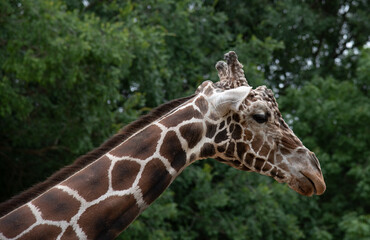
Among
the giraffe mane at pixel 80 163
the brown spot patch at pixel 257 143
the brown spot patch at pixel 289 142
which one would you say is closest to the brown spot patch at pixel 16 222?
the giraffe mane at pixel 80 163

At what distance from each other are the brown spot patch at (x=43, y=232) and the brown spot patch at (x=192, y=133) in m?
1.00

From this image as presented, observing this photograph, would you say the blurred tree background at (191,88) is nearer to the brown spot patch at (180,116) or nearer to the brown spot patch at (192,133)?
the brown spot patch at (180,116)

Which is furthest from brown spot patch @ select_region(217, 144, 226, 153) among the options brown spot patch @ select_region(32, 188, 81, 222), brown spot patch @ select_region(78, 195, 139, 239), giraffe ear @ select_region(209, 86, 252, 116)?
brown spot patch @ select_region(32, 188, 81, 222)

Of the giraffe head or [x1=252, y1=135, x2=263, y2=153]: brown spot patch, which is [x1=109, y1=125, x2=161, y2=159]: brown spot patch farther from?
[x1=252, y1=135, x2=263, y2=153]: brown spot patch

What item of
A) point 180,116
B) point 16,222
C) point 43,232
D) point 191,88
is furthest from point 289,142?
point 191,88

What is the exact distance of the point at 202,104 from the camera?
4152 millimetres

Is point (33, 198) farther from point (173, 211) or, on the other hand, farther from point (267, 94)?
point (173, 211)

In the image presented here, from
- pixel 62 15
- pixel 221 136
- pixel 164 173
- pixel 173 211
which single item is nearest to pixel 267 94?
pixel 221 136

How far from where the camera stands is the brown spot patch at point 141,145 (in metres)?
3.90

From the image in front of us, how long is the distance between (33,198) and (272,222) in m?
9.69

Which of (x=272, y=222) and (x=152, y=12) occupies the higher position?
(x=152, y=12)

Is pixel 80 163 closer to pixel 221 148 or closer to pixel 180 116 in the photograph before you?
pixel 180 116

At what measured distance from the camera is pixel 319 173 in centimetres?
416

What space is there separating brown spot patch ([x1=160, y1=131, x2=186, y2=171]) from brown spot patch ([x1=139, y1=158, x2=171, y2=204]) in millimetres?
72
